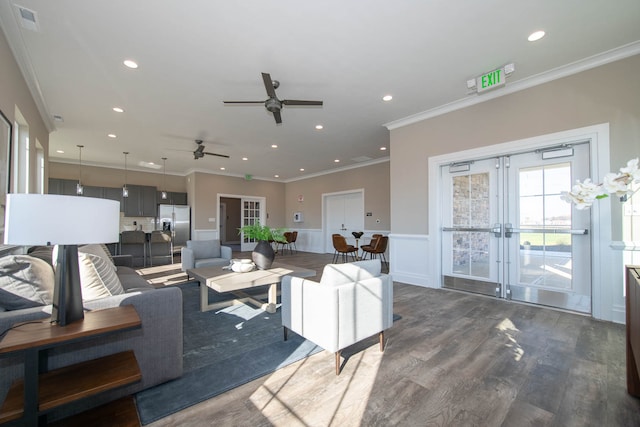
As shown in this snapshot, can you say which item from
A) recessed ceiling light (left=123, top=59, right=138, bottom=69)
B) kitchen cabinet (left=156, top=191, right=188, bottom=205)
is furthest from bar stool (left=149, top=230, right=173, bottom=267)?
recessed ceiling light (left=123, top=59, right=138, bottom=69)

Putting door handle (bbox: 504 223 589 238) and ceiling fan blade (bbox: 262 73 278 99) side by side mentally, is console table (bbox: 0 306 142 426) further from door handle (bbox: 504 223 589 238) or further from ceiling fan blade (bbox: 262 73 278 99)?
door handle (bbox: 504 223 589 238)

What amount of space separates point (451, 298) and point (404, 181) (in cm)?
199

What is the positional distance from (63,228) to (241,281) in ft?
5.75

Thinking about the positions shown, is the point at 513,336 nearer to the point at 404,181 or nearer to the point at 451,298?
the point at 451,298

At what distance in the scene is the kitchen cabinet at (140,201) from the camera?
8.35 meters

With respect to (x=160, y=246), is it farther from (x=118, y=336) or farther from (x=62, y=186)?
(x=118, y=336)

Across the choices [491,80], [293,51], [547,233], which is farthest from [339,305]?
[491,80]

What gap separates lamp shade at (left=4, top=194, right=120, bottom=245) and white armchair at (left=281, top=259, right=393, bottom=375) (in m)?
1.36

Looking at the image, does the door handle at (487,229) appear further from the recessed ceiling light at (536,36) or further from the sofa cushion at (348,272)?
the sofa cushion at (348,272)

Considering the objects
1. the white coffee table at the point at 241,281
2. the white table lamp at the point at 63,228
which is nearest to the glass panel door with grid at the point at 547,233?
the white coffee table at the point at 241,281

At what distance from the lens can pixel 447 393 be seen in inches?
70.1

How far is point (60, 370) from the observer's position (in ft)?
4.70

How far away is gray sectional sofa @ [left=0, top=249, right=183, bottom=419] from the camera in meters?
1.42

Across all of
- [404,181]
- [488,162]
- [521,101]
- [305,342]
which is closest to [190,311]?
[305,342]
